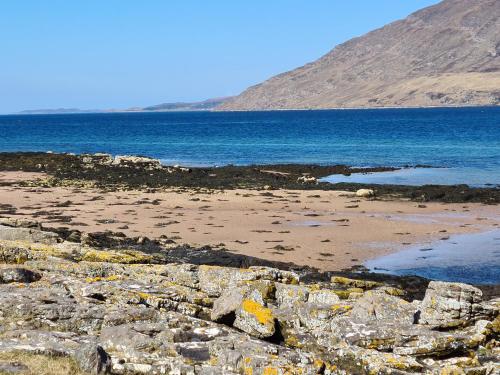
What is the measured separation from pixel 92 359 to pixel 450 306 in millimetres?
6414

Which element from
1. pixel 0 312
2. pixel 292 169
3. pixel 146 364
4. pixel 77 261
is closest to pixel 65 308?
pixel 0 312

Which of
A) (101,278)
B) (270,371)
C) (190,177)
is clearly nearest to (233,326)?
(270,371)

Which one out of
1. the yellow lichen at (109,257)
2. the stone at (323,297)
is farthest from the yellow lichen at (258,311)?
the yellow lichen at (109,257)

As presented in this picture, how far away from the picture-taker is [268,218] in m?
34.1

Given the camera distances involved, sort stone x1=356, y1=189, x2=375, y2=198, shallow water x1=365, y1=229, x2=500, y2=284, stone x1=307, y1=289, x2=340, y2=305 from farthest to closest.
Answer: stone x1=356, y1=189, x2=375, y2=198 < shallow water x1=365, y1=229, x2=500, y2=284 < stone x1=307, y1=289, x2=340, y2=305

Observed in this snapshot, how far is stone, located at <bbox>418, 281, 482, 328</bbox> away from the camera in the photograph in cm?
1138

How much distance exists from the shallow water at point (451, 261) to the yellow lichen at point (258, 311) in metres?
12.8

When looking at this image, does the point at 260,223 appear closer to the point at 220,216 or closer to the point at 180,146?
the point at 220,216

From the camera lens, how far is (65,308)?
10734 millimetres

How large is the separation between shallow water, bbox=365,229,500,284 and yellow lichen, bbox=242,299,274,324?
12.8 m

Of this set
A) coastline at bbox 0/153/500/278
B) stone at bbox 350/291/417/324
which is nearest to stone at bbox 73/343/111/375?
stone at bbox 350/291/417/324

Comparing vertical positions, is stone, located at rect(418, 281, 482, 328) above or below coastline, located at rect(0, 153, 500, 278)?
above

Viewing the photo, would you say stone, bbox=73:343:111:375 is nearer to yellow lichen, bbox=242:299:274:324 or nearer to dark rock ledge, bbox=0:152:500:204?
yellow lichen, bbox=242:299:274:324

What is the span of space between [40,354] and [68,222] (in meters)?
22.9
